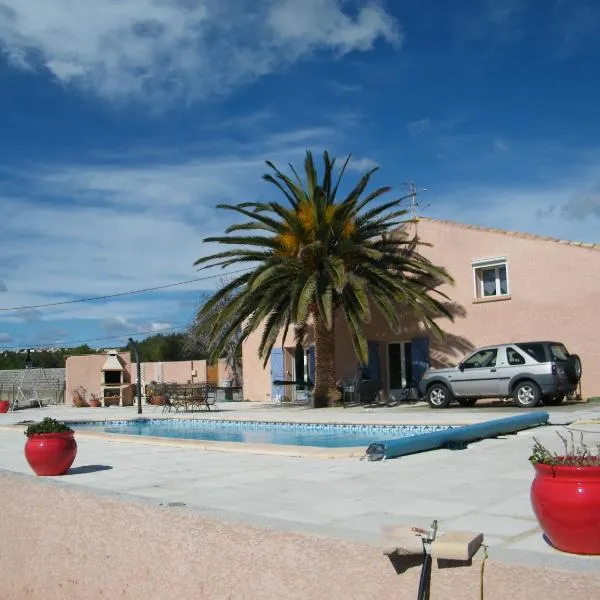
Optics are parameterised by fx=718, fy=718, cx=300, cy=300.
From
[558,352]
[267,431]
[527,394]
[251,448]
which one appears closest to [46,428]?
[251,448]

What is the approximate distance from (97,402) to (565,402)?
22.1 meters

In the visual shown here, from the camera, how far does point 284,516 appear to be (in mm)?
6270

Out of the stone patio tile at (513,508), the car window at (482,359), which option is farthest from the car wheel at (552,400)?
the stone patio tile at (513,508)

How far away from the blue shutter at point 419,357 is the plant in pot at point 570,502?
20093 mm

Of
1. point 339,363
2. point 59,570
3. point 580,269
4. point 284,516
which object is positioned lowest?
point 59,570

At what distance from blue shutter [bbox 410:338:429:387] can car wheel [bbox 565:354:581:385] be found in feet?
19.9

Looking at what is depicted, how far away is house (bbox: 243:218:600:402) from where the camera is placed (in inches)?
816

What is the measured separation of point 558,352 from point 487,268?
529cm

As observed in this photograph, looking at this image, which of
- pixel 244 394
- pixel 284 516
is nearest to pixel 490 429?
pixel 284 516

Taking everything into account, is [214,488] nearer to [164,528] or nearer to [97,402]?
[164,528]

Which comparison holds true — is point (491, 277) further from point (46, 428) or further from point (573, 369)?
point (46, 428)

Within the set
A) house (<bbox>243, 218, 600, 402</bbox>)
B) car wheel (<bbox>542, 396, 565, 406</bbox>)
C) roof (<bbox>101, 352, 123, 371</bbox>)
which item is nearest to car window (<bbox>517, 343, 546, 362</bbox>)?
car wheel (<bbox>542, 396, 565, 406</bbox>)

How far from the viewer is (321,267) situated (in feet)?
73.0

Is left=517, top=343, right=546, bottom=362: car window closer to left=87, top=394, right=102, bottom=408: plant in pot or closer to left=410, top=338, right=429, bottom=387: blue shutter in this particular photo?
left=410, top=338, right=429, bottom=387: blue shutter
